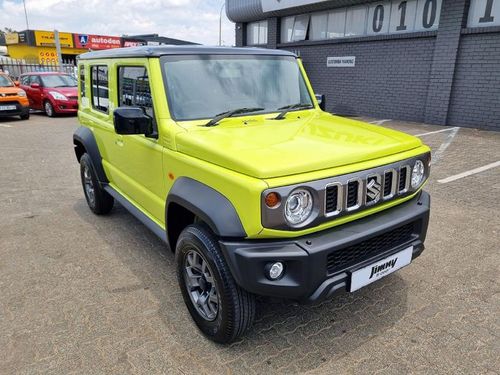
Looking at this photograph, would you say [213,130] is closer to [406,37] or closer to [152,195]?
[152,195]

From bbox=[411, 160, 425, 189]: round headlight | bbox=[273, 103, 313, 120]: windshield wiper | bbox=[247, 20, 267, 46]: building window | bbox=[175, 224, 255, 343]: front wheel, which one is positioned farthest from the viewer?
bbox=[247, 20, 267, 46]: building window

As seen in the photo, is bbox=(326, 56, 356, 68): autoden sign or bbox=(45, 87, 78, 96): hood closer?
bbox=(326, 56, 356, 68): autoden sign

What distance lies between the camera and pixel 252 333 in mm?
2795

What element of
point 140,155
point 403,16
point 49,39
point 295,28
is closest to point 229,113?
point 140,155

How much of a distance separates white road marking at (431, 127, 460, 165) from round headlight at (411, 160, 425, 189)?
4682mm

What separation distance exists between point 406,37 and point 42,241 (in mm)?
10730

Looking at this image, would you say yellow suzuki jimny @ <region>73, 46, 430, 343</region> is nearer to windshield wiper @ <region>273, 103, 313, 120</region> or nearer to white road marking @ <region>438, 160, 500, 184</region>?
windshield wiper @ <region>273, 103, 313, 120</region>

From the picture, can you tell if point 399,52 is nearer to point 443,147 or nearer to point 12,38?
point 443,147

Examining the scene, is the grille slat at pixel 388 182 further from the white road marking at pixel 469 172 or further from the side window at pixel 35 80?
the side window at pixel 35 80

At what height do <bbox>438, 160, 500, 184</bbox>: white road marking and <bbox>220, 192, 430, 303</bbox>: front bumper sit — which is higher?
<bbox>220, 192, 430, 303</bbox>: front bumper

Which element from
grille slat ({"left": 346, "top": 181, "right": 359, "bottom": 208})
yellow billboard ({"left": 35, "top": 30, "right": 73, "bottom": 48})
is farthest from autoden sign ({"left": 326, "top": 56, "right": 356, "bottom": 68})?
yellow billboard ({"left": 35, "top": 30, "right": 73, "bottom": 48})

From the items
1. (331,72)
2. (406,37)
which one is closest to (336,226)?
(406,37)

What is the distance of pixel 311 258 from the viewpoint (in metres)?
2.22

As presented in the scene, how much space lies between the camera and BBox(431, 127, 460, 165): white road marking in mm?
7548
